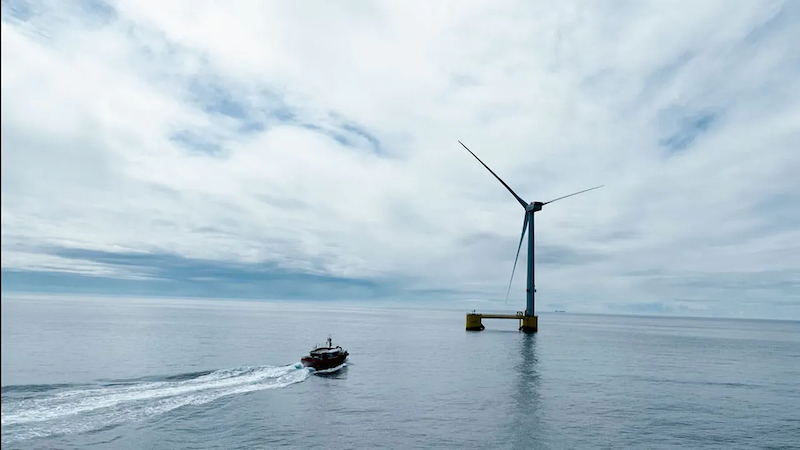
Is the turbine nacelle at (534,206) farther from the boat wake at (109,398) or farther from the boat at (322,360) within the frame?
the boat wake at (109,398)

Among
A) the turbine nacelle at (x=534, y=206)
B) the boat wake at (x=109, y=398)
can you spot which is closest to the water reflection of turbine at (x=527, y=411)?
the boat wake at (x=109, y=398)

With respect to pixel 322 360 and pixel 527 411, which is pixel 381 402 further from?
pixel 322 360

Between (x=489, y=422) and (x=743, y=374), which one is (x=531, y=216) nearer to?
(x=743, y=374)

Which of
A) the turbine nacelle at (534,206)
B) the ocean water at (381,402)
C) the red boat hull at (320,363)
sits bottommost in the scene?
the ocean water at (381,402)

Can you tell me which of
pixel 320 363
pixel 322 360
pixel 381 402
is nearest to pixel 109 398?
pixel 381 402

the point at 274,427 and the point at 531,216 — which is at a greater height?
the point at 531,216

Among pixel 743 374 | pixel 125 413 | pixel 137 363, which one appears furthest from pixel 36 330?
pixel 743 374

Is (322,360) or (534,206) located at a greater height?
(534,206)
